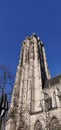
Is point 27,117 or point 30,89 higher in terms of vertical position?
point 30,89

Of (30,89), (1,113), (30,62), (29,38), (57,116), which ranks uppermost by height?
(29,38)

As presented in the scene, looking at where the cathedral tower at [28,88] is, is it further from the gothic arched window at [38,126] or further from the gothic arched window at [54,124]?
the gothic arched window at [54,124]

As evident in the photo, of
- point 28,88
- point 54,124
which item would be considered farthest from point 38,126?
point 28,88

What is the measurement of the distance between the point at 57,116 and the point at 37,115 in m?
4.82

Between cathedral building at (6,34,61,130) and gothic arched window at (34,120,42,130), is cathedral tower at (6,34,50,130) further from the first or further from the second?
gothic arched window at (34,120,42,130)

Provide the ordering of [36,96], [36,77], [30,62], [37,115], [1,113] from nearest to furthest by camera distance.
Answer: [1,113] → [37,115] → [36,96] → [36,77] → [30,62]

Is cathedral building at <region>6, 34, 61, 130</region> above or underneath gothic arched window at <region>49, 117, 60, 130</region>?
above

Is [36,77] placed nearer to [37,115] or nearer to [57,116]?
[37,115]

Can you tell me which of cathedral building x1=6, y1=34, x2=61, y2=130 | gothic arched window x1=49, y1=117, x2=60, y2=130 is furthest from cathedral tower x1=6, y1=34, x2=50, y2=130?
gothic arched window x1=49, y1=117, x2=60, y2=130

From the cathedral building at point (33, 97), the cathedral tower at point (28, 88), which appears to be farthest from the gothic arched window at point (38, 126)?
the cathedral tower at point (28, 88)

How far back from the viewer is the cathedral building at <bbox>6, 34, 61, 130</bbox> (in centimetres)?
3425

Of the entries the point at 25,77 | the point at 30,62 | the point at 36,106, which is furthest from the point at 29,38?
the point at 36,106

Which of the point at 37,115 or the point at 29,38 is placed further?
the point at 29,38

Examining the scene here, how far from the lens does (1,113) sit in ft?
21.1
